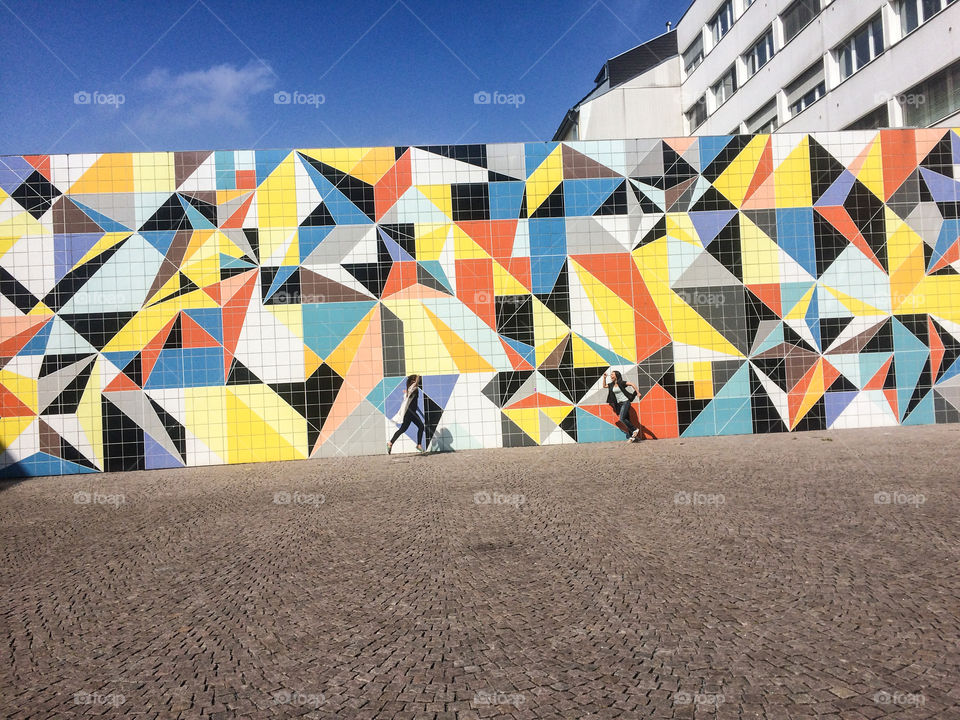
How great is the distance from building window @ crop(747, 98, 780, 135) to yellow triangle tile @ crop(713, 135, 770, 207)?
16279 millimetres

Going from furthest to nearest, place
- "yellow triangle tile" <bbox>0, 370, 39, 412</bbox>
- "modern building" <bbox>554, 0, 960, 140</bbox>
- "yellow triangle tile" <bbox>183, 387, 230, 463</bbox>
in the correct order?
"modern building" <bbox>554, 0, 960, 140</bbox>, "yellow triangle tile" <bbox>183, 387, 230, 463</bbox>, "yellow triangle tile" <bbox>0, 370, 39, 412</bbox>

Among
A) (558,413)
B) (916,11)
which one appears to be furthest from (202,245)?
(916,11)

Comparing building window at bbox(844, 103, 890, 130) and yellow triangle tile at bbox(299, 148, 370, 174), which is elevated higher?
building window at bbox(844, 103, 890, 130)

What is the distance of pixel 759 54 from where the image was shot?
3084 cm

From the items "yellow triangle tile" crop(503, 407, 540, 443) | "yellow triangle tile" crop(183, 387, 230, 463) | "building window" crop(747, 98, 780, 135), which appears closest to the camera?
"yellow triangle tile" crop(183, 387, 230, 463)

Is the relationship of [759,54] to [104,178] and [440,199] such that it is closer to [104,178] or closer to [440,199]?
[440,199]

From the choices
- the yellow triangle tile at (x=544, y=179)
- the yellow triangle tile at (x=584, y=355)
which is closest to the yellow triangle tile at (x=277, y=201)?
the yellow triangle tile at (x=544, y=179)

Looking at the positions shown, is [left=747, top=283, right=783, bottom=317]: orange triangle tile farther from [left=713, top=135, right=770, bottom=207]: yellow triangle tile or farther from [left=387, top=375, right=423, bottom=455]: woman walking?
[left=387, top=375, right=423, bottom=455]: woman walking

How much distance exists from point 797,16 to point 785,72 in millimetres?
1908

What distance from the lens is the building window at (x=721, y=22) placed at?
32750 mm

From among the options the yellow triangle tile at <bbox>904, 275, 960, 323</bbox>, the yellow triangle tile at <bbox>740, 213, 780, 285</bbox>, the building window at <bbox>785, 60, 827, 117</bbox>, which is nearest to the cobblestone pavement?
the yellow triangle tile at <bbox>740, 213, 780, 285</bbox>

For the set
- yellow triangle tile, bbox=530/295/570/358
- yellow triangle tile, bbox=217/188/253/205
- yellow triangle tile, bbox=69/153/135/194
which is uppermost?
yellow triangle tile, bbox=69/153/135/194

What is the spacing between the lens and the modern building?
68.5ft

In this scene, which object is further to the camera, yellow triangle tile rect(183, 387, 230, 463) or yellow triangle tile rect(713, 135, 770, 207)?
yellow triangle tile rect(713, 135, 770, 207)
